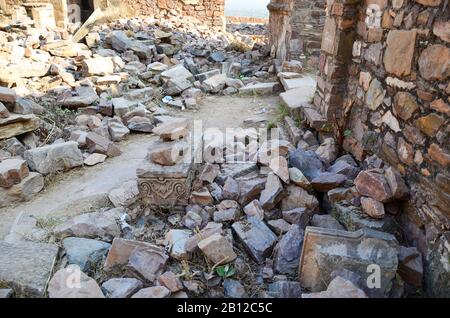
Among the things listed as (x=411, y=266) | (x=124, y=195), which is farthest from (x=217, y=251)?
(x=124, y=195)

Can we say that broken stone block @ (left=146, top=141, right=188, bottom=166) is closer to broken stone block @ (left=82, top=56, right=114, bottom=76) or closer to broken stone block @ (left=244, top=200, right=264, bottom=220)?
broken stone block @ (left=244, top=200, right=264, bottom=220)

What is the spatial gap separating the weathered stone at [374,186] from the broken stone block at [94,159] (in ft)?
9.93

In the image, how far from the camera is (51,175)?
385 cm

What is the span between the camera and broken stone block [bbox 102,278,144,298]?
212 cm

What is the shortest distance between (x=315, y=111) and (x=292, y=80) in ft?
6.29

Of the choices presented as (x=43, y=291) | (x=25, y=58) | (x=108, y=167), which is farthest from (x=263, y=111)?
(x=25, y=58)

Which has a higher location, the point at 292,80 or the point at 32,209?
the point at 292,80

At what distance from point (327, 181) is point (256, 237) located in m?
0.81

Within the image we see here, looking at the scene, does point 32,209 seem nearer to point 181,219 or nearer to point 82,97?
point 181,219

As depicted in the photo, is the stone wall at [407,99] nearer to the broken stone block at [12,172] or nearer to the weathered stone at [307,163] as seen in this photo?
the weathered stone at [307,163]

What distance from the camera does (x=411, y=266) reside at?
2143 millimetres

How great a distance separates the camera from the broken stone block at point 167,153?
3101 millimetres

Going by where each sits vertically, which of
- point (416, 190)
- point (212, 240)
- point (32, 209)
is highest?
point (416, 190)

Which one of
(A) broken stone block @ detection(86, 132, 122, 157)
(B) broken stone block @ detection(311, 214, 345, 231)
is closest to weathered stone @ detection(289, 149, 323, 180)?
(B) broken stone block @ detection(311, 214, 345, 231)
